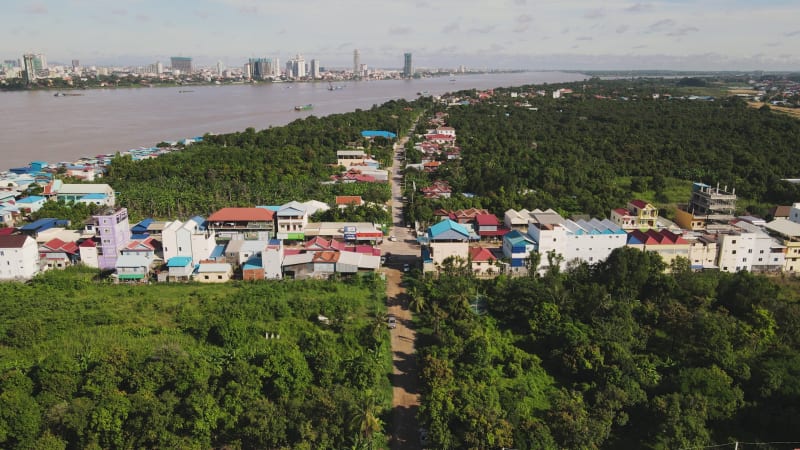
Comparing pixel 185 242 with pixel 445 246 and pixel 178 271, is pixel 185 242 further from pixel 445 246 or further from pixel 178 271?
pixel 445 246

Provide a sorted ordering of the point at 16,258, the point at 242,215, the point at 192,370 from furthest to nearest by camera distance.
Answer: the point at 242,215
the point at 16,258
the point at 192,370

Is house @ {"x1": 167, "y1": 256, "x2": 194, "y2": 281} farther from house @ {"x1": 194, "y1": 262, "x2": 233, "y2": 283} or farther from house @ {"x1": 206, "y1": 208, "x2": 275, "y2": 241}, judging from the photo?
house @ {"x1": 206, "y1": 208, "x2": 275, "y2": 241}

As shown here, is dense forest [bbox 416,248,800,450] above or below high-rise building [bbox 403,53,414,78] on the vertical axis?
below

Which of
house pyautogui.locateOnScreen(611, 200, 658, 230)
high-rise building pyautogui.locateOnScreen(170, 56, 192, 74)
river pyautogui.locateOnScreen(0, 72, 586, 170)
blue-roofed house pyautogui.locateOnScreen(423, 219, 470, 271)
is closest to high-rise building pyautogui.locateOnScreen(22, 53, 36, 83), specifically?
river pyautogui.locateOnScreen(0, 72, 586, 170)

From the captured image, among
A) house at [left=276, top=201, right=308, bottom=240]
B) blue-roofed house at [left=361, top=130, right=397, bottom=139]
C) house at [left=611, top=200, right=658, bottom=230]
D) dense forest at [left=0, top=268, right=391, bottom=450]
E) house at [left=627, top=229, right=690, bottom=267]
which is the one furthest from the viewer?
blue-roofed house at [left=361, top=130, right=397, bottom=139]

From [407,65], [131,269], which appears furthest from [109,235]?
[407,65]

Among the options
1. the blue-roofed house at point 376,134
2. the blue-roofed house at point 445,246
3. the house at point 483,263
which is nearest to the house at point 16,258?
the blue-roofed house at point 445,246
